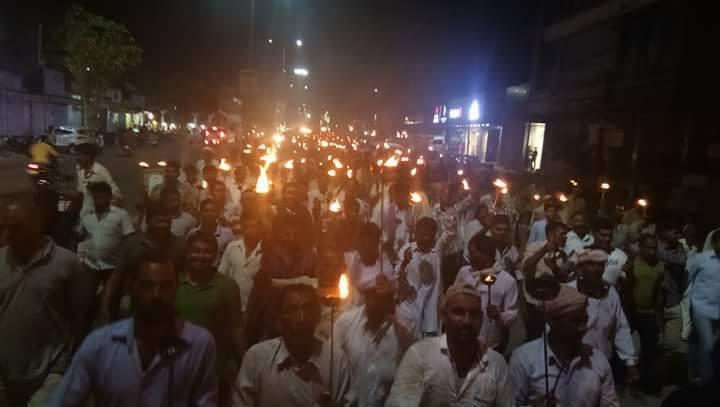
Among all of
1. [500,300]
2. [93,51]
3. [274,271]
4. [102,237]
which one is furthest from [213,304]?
[93,51]

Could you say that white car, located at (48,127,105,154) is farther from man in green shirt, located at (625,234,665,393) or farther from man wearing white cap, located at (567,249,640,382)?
man wearing white cap, located at (567,249,640,382)

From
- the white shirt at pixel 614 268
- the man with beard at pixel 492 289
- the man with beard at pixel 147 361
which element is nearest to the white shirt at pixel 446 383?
the man with beard at pixel 147 361

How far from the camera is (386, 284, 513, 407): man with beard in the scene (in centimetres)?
333

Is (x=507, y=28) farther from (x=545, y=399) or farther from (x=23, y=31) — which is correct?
(x=545, y=399)

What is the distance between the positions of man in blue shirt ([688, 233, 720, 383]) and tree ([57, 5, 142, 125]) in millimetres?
44202

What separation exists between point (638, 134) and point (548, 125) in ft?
32.4

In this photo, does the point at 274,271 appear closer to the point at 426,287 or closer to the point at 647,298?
the point at 426,287

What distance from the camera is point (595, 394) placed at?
3.57 metres

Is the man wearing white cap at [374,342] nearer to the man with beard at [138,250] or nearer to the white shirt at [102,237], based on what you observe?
the man with beard at [138,250]

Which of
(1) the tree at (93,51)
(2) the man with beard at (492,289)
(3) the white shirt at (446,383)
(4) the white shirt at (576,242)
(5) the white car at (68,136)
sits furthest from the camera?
(1) the tree at (93,51)

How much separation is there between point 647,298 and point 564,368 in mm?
3589

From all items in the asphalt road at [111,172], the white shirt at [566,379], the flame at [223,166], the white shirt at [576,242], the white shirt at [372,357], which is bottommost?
the asphalt road at [111,172]

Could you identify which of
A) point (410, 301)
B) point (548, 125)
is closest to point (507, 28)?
point (548, 125)

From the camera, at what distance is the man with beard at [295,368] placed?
3.34 m
